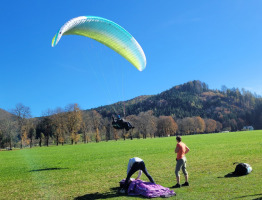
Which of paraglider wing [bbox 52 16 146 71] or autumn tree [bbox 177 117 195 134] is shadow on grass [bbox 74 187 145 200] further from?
autumn tree [bbox 177 117 195 134]

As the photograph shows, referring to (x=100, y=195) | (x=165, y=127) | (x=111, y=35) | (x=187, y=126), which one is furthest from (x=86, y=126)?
(x=100, y=195)

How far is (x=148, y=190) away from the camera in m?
8.77

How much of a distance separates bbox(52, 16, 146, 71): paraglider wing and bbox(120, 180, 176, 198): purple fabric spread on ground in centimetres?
890

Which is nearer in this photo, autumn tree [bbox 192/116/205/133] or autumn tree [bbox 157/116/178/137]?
autumn tree [bbox 157/116/178/137]

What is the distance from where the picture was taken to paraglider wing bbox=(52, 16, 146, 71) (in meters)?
14.1

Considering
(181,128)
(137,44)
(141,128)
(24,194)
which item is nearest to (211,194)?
(24,194)

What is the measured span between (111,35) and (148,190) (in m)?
10.1

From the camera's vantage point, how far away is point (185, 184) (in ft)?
33.6

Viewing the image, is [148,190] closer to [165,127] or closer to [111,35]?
[111,35]

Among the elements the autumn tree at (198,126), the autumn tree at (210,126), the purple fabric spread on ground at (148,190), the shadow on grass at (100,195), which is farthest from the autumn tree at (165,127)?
the purple fabric spread on ground at (148,190)

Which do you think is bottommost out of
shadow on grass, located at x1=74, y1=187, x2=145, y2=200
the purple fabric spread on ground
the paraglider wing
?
shadow on grass, located at x1=74, y1=187, x2=145, y2=200

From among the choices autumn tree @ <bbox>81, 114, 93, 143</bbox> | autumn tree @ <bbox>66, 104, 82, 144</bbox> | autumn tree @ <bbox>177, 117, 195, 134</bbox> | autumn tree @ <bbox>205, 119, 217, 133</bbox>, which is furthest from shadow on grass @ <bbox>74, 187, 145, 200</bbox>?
autumn tree @ <bbox>205, 119, 217, 133</bbox>

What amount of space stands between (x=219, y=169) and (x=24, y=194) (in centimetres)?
1005

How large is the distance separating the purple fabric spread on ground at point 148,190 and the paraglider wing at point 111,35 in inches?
350
